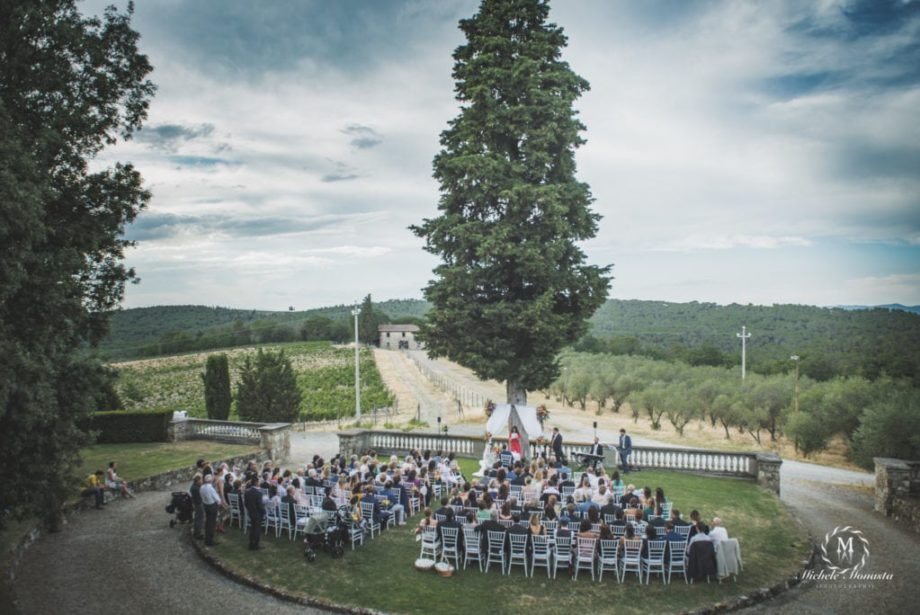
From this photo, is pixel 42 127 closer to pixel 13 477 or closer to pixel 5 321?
pixel 5 321

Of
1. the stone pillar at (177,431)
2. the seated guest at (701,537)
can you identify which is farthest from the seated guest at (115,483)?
the seated guest at (701,537)

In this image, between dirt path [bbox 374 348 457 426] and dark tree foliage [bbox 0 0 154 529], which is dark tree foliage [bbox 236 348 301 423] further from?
dark tree foliage [bbox 0 0 154 529]

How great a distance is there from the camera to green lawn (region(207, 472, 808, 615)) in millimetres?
11070

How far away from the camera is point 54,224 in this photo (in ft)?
36.4

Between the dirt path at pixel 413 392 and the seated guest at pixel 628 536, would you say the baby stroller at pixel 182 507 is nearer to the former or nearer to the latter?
the seated guest at pixel 628 536

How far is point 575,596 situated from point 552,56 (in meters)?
18.4

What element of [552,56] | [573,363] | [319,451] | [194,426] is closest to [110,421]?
[194,426]

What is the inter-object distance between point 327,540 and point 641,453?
13753 millimetres

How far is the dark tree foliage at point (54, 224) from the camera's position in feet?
29.1

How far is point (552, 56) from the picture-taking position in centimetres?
2188

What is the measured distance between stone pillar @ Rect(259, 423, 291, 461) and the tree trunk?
9916mm

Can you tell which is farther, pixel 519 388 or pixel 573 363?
pixel 573 363

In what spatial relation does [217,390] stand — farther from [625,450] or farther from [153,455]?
[625,450]

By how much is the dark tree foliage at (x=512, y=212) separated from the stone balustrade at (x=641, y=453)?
11.1 ft
